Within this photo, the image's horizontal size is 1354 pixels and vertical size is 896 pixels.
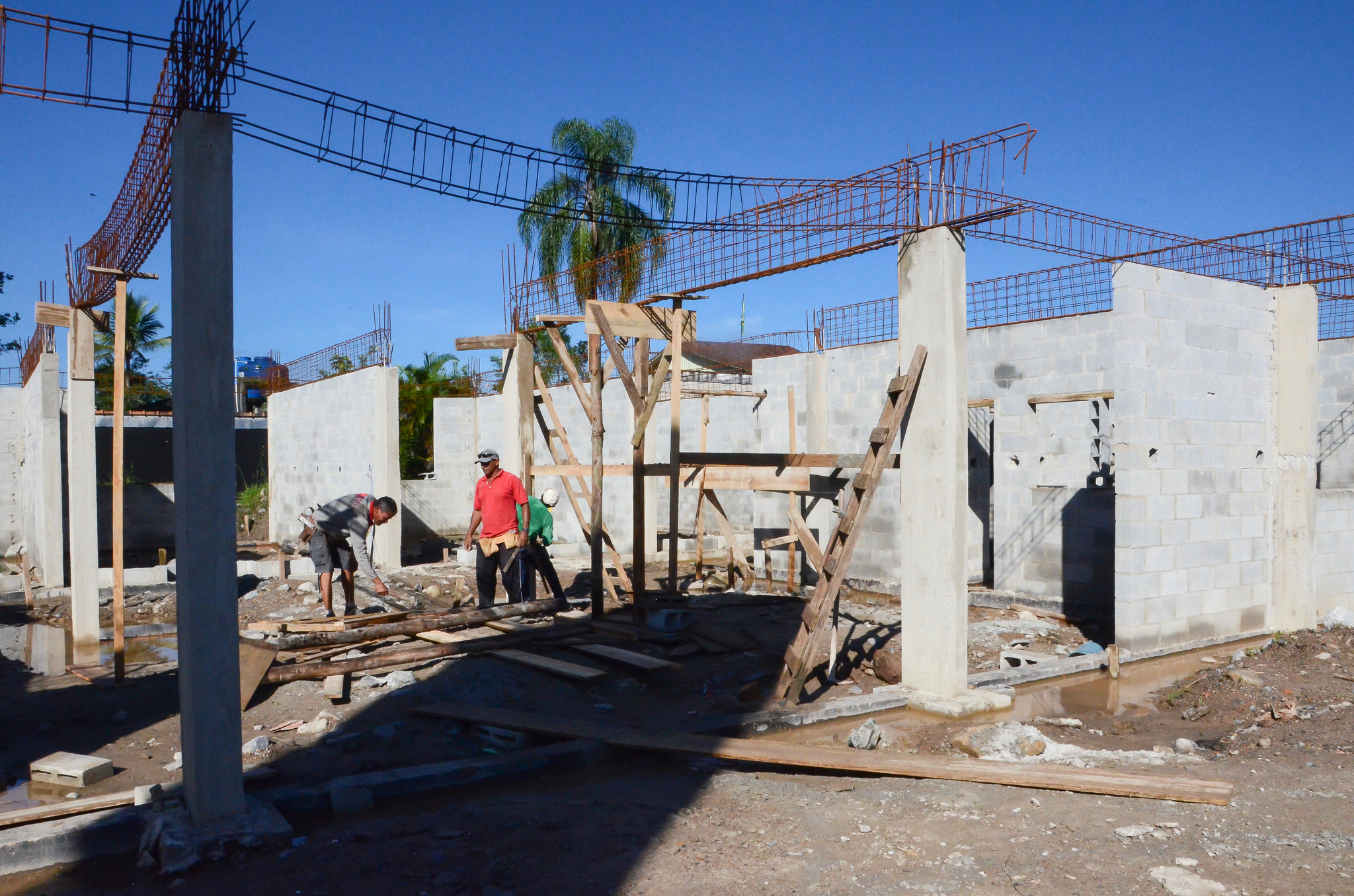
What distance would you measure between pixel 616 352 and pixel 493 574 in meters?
2.60

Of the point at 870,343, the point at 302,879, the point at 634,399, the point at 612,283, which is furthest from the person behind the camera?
the point at 870,343

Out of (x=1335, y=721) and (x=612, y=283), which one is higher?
(x=612, y=283)

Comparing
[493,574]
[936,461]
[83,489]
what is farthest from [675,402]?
[83,489]

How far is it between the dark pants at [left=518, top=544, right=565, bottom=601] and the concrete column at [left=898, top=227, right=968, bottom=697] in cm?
407

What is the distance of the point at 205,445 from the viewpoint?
4.12 meters

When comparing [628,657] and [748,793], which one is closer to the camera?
[748,793]

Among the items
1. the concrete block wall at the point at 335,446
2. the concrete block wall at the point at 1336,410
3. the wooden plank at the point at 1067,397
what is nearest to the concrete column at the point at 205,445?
the wooden plank at the point at 1067,397

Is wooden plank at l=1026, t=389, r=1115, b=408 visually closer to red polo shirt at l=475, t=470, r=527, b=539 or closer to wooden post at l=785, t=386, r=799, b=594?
wooden post at l=785, t=386, r=799, b=594

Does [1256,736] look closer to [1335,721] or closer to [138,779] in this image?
[1335,721]

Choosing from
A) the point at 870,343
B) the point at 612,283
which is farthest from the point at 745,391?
the point at 612,283

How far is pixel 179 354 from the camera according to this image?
4.12 m

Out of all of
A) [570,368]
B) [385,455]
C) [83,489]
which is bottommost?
[83,489]

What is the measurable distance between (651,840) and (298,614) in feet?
25.5

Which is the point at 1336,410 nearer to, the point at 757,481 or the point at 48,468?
the point at 757,481
